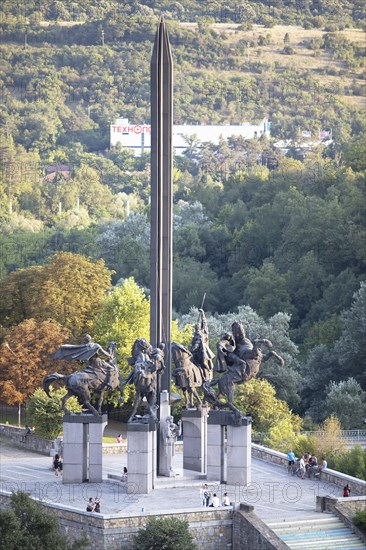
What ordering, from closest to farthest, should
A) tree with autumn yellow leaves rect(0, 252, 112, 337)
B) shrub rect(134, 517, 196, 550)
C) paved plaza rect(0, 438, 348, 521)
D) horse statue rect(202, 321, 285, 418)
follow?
shrub rect(134, 517, 196, 550), paved plaza rect(0, 438, 348, 521), horse statue rect(202, 321, 285, 418), tree with autumn yellow leaves rect(0, 252, 112, 337)

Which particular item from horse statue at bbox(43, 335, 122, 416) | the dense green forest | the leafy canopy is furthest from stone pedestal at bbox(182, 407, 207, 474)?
the dense green forest

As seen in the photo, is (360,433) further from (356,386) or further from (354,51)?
(354,51)

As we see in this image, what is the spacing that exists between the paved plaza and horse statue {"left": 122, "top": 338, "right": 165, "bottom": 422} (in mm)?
2682

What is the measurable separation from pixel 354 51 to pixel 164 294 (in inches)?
4900

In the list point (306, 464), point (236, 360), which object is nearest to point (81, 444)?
point (236, 360)

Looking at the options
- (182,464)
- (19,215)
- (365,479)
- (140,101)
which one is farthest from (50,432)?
(140,101)

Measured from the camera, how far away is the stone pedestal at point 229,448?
73.9 metres

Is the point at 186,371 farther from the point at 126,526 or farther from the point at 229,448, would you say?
the point at 126,526

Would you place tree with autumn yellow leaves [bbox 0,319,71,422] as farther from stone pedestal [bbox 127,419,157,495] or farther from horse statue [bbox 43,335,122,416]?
stone pedestal [bbox 127,419,157,495]

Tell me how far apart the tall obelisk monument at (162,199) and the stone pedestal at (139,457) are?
9.31 feet

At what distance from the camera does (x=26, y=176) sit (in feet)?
563

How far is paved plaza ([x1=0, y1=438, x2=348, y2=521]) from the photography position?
70.6m

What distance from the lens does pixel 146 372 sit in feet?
240

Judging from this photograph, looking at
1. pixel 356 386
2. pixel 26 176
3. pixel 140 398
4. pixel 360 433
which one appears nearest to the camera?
pixel 140 398
